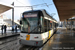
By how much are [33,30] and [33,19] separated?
0.97 m

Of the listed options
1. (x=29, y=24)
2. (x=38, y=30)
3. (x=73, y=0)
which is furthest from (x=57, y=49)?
(x=73, y=0)

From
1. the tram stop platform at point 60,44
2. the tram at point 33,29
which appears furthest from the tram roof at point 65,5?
the tram stop platform at point 60,44

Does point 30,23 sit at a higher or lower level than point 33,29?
higher

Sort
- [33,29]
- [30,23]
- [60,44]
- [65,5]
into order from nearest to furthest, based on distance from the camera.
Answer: [33,29]
[30,23]
[60,44]
[65,5]

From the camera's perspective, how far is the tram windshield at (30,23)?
6.66 m

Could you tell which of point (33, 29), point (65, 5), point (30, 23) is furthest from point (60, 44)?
point (65, 5)

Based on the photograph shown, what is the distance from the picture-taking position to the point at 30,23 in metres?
6.80

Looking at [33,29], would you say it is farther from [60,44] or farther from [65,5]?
[65,5]

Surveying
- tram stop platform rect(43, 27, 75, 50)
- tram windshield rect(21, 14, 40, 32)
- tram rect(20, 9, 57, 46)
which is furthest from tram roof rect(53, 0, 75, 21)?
tram stop platform rect(43, 27, 75, 50)

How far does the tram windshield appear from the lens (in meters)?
6.66

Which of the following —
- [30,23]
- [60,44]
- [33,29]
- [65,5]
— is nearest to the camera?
[33,29]

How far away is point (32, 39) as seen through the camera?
6551 mm

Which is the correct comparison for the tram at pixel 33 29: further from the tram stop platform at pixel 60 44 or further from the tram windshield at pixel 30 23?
the tram stop platform at pixel 60 44

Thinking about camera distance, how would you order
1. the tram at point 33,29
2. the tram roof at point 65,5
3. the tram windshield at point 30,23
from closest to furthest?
the tram at point 33,29 < the tram windshield at point 30,23 < the tram roof at point 65,5
